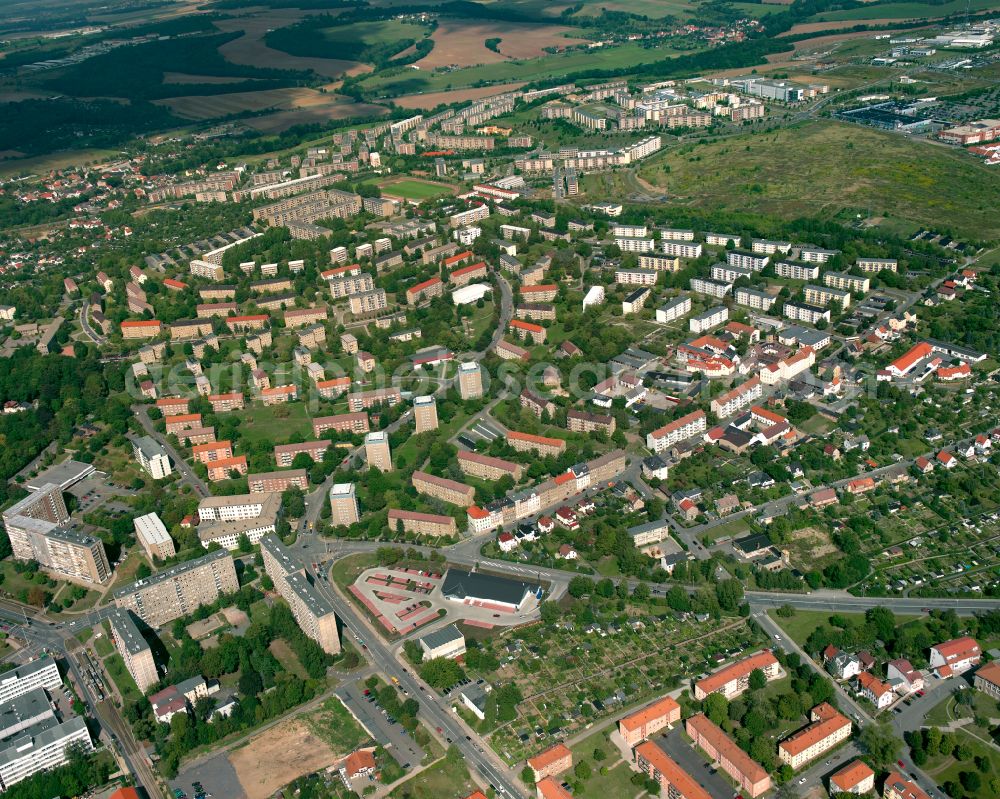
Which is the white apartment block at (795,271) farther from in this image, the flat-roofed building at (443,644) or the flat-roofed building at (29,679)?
the flat-roofed building at (29,679)

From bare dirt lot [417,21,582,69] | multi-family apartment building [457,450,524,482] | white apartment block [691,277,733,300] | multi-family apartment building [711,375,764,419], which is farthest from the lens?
bare dirt lot [417,21,582,69]

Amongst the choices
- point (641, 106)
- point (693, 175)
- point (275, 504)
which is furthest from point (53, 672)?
point (641, 106)

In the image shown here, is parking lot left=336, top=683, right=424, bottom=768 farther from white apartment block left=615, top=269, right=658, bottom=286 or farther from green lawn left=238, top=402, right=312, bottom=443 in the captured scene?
white apartment block left=615, top=269, right=658, bottom=286

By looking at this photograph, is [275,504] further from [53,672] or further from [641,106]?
[641,106]

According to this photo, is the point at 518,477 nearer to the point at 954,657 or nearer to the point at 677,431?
the point at 677,431

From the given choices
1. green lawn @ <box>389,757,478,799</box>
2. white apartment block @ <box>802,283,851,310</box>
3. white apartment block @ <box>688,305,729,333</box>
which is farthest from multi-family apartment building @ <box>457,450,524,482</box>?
white apartment block @ <box>802,283,851,310</box>

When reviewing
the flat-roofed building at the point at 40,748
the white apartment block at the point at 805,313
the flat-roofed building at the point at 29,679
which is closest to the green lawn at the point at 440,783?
the flat-roofed building at the point at 40,748

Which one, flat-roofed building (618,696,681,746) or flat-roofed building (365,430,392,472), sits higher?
flat-roofed building (365,430,392,472)
